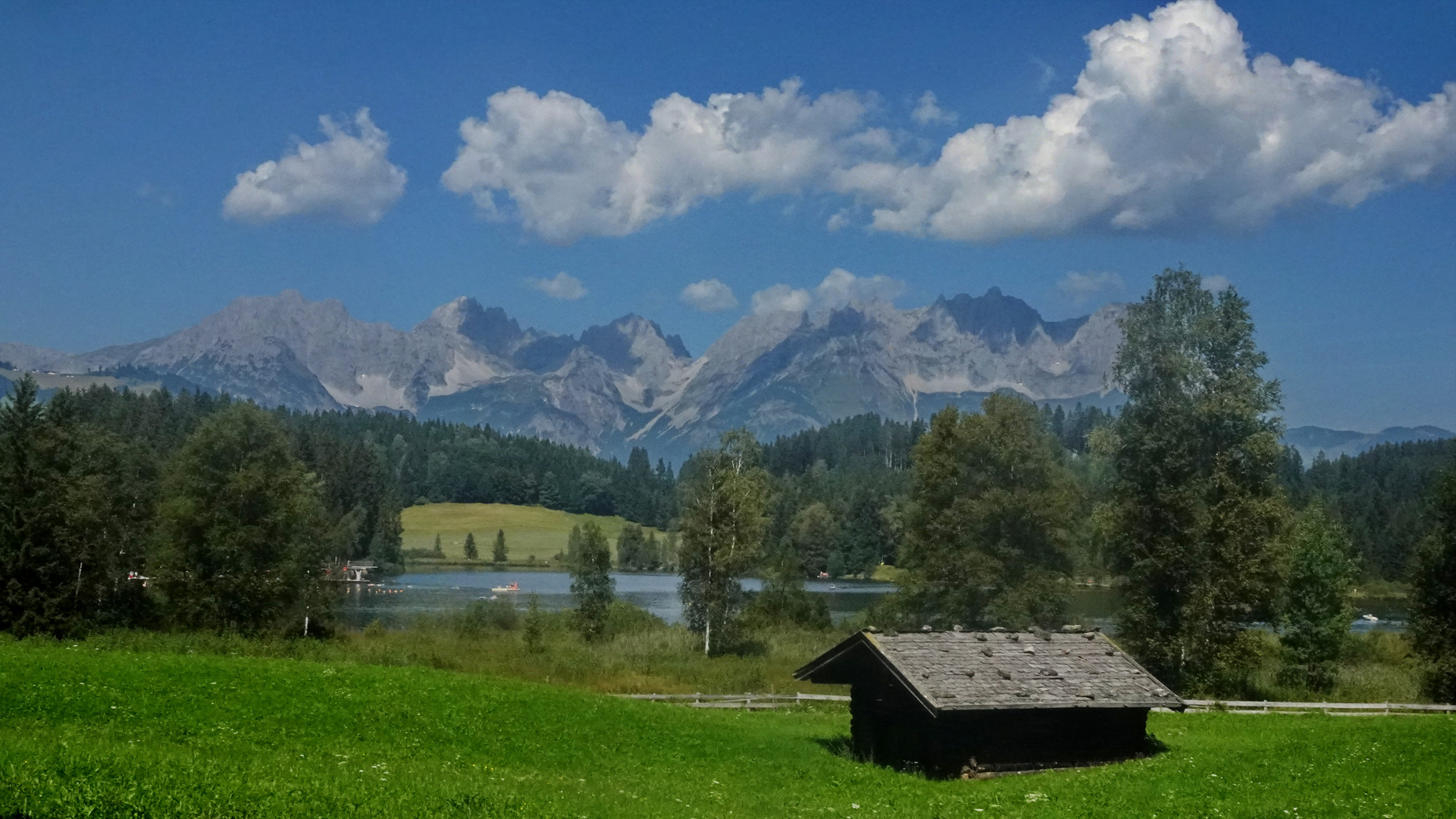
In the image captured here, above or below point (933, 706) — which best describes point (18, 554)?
above

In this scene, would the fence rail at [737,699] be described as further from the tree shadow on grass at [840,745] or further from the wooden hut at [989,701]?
the wooden hut at [989,701]

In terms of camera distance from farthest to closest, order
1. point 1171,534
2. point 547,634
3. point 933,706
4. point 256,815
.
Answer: point 547,634, point 1171,534, point 933,706, point 256,815

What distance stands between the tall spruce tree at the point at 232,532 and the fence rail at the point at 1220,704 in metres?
23.2

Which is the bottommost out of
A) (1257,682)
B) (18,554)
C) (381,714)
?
(1257,682)

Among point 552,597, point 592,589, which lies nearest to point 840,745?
point 592,589

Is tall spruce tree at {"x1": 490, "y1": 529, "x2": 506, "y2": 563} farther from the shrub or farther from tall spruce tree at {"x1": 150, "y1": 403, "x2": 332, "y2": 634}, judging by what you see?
tall spruce tree at {"x1": 150, "y1": 403, "x2": 332, "y2": 634}

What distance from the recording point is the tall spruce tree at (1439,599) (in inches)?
1752

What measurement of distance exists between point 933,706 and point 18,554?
43089 millimetres

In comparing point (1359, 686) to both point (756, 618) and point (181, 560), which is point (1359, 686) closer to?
point (756, 618)

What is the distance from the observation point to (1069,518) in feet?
179

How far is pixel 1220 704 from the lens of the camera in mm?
41031

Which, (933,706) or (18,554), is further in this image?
(18,554)

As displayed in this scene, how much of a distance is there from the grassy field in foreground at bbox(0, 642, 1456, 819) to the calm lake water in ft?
92.9

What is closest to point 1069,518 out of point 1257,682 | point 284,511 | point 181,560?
point 1257,682
